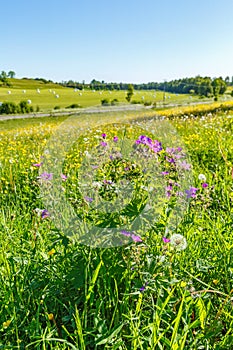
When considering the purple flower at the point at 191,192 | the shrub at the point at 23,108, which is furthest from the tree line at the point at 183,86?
the purple flower at the point at 191,192

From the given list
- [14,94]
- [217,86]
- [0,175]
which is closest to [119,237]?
[0,175]

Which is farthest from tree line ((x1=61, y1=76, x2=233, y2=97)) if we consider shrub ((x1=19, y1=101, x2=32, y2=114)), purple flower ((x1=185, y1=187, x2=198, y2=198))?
purple flower ((x1=185, y1=187, x2=198, y2=198))

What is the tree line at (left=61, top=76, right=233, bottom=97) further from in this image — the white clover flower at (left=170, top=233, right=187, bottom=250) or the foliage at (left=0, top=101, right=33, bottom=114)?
the white clover flower at (left=170, top=233, right=187, bottom=250)

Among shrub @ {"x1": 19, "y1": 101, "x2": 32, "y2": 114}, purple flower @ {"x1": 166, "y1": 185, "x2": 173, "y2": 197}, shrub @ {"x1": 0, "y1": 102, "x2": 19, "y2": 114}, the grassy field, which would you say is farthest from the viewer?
shrub @ {"x1": 19, "y1": 101, "x2": 32, "y2": 114}

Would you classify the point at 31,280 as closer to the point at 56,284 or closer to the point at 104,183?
the point at 56,284

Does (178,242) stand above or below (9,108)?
below

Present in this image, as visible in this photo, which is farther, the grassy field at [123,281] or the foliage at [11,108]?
the foliage at [11,108]

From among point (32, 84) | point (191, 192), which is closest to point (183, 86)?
point (32, 84)

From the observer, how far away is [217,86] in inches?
2227

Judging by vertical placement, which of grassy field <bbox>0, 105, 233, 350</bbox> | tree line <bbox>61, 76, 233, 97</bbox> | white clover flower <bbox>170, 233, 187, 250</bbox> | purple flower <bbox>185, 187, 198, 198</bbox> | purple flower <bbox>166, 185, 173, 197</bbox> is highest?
tree line <bbox>61, 76, 233, 97</bbox>

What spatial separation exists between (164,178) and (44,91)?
43.4m

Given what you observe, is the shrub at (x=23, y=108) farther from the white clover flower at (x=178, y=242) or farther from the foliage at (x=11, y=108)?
the white clover flower at (x=178, y=242)

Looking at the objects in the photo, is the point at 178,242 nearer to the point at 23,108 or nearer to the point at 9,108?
the point at 9,108

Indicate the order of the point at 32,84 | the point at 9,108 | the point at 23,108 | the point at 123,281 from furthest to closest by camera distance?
the point at 32,84 → the point at 23,108 → the point at 9,108 → the point at 123,281
